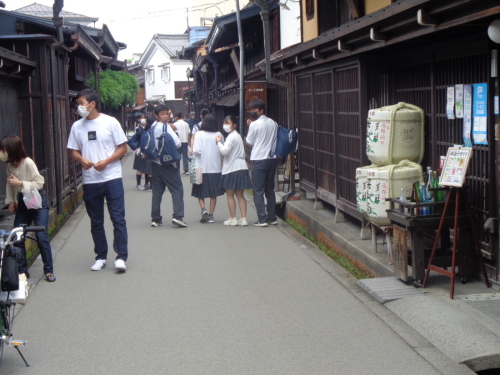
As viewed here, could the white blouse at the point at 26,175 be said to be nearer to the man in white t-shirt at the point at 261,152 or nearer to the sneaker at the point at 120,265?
the sneaker at the point at 120,265

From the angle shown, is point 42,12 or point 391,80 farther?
point 42,12

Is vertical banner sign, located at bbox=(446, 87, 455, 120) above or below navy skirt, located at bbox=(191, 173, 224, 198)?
above

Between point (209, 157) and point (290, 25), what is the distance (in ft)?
20.2

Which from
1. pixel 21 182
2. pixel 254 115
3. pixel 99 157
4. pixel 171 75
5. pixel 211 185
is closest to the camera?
pixel 21 182

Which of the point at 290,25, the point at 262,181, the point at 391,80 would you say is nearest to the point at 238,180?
the point at 262,181

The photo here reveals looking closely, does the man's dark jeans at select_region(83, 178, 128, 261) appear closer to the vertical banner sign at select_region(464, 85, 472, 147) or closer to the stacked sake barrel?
the stacked sake barrel

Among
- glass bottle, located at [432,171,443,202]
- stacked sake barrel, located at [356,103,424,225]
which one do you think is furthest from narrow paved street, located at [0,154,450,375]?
glass bottle, located at [432,171,443,202]

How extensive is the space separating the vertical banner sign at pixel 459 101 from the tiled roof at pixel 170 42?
192 ft

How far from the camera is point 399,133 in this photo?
8055 millimetres

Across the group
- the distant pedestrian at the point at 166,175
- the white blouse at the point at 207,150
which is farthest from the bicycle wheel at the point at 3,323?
the white blouse at the point at 207,150

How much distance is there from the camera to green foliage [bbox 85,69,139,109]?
2610 centimetres

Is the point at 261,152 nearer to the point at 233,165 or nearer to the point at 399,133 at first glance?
the point at 233,165

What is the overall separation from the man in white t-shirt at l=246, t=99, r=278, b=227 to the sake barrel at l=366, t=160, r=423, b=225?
3.74 meters

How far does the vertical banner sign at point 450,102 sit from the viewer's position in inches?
289
